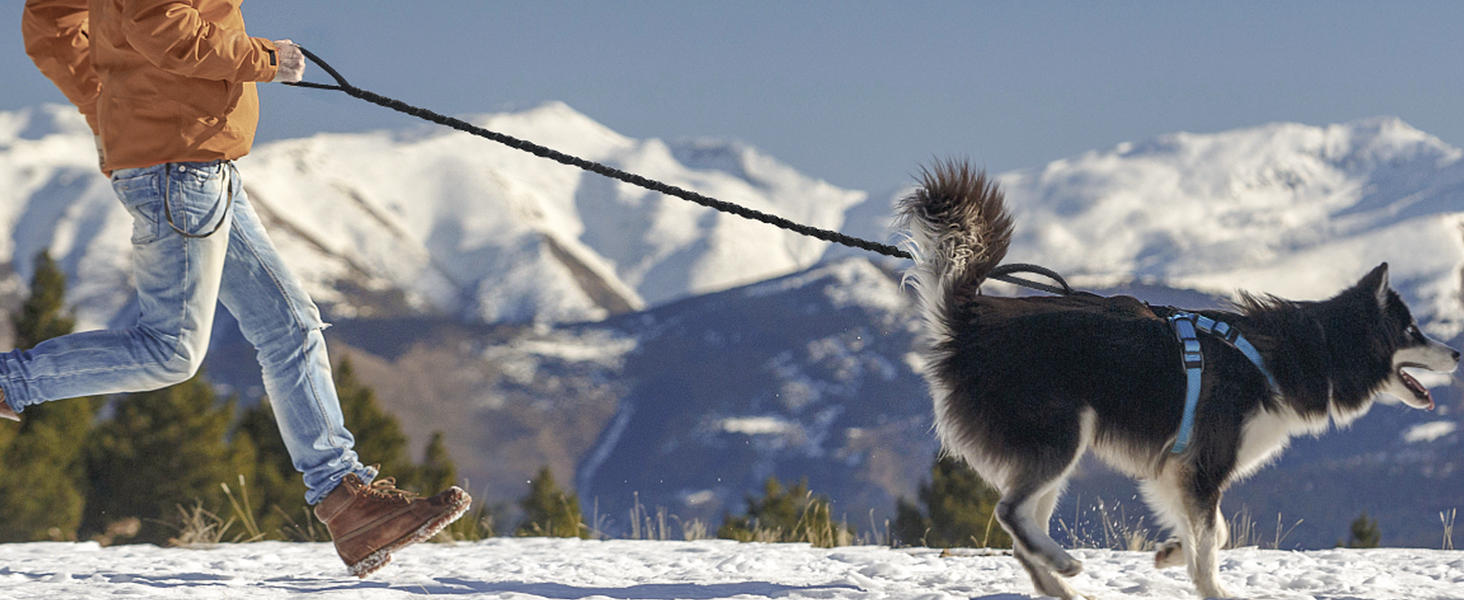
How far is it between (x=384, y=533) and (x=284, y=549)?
6.38 ft

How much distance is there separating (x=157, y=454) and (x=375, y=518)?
121 feet

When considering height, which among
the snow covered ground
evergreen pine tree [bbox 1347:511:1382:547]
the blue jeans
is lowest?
evergreen pine tree [bbox 1347:511:1382:547]

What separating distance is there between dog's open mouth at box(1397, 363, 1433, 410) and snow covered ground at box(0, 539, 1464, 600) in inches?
26.4

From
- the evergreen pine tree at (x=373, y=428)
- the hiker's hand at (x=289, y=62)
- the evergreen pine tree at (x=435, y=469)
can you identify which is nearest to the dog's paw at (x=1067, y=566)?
the hiker's hand at (x=289, y=62)

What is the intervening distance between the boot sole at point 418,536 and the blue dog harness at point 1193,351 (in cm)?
237

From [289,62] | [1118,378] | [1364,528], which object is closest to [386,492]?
[289,62]

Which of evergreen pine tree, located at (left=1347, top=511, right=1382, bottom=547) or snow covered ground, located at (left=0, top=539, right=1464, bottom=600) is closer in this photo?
snow covered ground, located at (left=0, top=539, right=1464, bottom=600)

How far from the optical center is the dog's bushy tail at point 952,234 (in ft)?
13.2

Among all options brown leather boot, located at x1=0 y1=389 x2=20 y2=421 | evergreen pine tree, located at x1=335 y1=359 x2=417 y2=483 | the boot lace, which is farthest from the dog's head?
evergreen pine tree, located at x1=335 y1=359 x2=417 y2=483

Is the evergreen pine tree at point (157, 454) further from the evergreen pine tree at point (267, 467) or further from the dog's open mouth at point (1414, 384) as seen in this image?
the dog's open mouth at point (1414, 384)

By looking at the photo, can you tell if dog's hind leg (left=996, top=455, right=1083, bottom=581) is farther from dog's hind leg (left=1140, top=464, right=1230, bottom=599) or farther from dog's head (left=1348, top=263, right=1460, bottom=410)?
dog's head (left=1348, top=263, right=1460, bottom=410)

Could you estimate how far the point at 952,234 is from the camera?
4.05m

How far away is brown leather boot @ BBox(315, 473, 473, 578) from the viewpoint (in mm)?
3594

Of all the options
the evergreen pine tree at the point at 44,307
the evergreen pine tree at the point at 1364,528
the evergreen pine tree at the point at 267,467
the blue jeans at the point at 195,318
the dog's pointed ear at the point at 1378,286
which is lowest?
the evergreen pine tree at the point at 267,467
